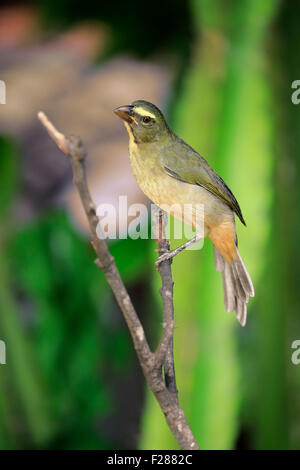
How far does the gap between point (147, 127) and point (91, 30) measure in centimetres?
169

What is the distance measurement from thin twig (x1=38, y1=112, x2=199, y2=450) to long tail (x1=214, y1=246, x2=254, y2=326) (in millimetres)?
37

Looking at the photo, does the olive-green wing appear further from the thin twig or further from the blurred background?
the blurred background

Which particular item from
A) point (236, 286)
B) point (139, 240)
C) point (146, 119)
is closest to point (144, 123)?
point (146, 119)

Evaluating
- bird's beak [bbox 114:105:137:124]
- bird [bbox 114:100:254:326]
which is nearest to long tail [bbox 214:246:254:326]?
bird [bbox 114:100:254:326]

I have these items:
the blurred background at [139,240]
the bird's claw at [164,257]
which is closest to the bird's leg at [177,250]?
the bird's claw at [164,257]

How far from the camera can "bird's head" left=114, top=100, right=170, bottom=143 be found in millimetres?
382

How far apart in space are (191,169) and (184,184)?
0.02 metres

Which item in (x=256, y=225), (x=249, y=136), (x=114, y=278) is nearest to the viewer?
(x=114, y=278)

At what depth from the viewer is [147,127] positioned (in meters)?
0.39

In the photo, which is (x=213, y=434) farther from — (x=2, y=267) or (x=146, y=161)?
(x=2, y=267)

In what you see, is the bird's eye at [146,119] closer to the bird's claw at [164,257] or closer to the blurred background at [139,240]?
the bird's claw at [164,257]

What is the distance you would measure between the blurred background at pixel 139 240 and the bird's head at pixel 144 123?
207 millimetres

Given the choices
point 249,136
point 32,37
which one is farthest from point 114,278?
point 32,37

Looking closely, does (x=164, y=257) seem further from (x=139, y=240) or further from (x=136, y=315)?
(x=139, y=240)
